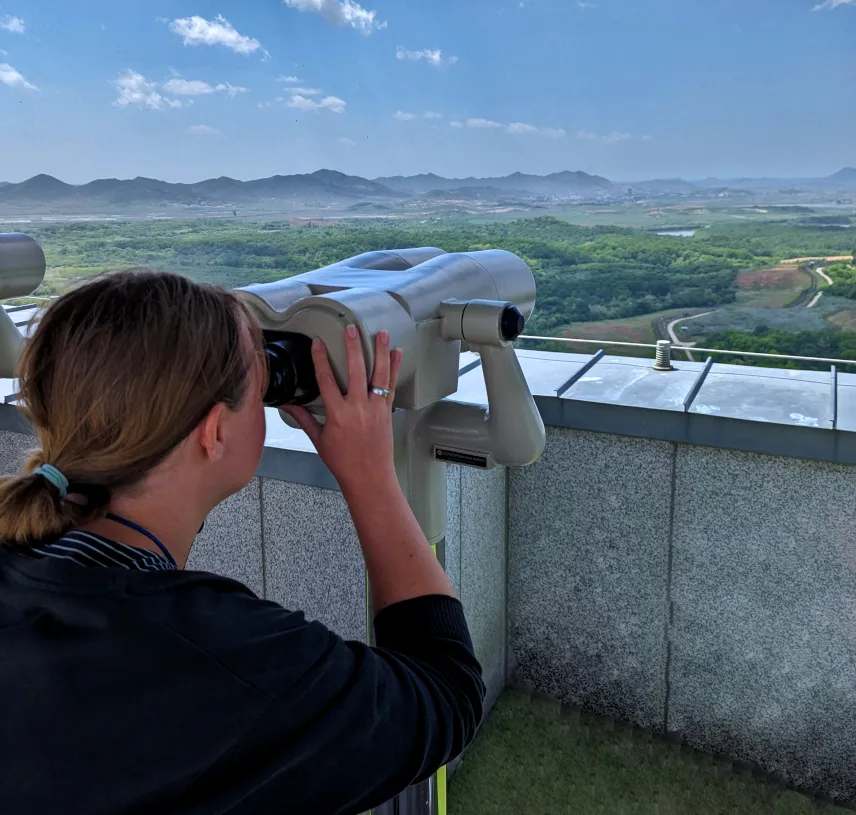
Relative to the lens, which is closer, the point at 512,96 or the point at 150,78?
the point at 512,96

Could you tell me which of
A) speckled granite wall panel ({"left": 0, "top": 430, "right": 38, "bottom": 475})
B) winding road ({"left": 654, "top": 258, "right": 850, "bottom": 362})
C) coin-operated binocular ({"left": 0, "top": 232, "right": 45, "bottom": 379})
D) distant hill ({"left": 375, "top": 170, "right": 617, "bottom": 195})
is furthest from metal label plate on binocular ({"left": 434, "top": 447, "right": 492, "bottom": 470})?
distant hill ({"left": 375, "top": 170, "right": 617, "bottom": 195})

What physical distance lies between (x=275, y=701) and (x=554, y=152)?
18.9 ft

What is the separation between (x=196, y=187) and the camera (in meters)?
4.68

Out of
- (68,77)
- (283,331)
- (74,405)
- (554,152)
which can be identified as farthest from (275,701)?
(68,77)

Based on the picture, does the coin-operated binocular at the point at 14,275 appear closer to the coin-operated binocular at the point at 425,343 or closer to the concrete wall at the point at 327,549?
the coin-operated binocular at the point at 425,343

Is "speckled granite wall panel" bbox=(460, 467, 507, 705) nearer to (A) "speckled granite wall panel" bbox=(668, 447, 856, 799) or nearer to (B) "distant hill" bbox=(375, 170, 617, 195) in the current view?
(A) "speckled granite wall panel" bbox=(668, 447, 856, 799)

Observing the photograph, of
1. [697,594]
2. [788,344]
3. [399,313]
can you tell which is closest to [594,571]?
[697,594]

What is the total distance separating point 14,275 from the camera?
56.5 inches

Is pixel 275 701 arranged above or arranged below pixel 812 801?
above

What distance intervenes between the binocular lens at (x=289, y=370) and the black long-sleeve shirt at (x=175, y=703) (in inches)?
9.6

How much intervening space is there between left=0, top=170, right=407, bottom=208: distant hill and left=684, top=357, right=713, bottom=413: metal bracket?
1.72m

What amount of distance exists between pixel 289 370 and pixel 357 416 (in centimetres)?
9

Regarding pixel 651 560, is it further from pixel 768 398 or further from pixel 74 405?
pixel 74 405

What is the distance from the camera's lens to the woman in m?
0.61
